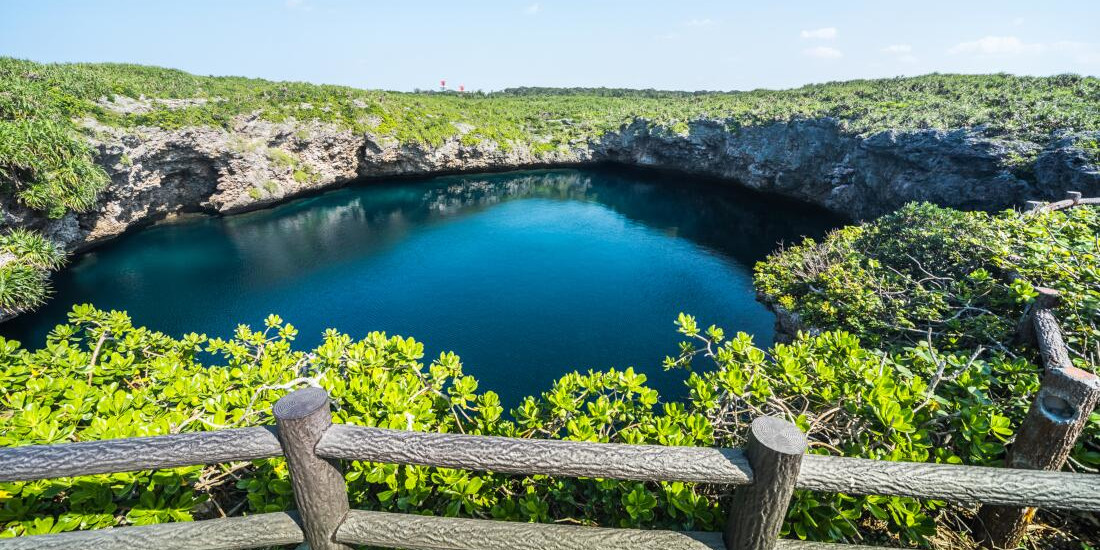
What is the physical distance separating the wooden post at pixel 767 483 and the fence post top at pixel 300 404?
1.83 m

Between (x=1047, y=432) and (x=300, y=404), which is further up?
(x=300, y=404)

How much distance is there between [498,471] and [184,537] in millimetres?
1528

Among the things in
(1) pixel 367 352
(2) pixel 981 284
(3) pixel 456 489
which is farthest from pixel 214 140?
(2) pixel 981 284

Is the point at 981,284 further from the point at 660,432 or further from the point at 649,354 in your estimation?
the point at 649,354

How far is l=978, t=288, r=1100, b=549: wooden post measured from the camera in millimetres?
2145

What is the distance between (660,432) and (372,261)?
17.6 m

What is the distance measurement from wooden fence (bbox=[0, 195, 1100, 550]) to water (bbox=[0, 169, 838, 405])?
7972 mm

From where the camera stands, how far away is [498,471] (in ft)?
6.50

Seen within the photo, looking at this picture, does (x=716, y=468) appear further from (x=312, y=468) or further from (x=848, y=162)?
(x=848, y=162)

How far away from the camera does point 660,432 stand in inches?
111

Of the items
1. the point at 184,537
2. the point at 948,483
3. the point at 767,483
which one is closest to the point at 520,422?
the point at 767,483

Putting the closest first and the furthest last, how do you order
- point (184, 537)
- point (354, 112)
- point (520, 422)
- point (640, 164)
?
point (184, 537), point (520, 422), point (354, 112), point (640, 164)

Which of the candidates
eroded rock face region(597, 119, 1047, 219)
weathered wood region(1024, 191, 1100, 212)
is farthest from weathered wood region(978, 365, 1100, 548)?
eroded rock face region(597, 119, 1047, 219)

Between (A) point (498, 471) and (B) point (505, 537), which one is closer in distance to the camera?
(A) point (498, 471)
